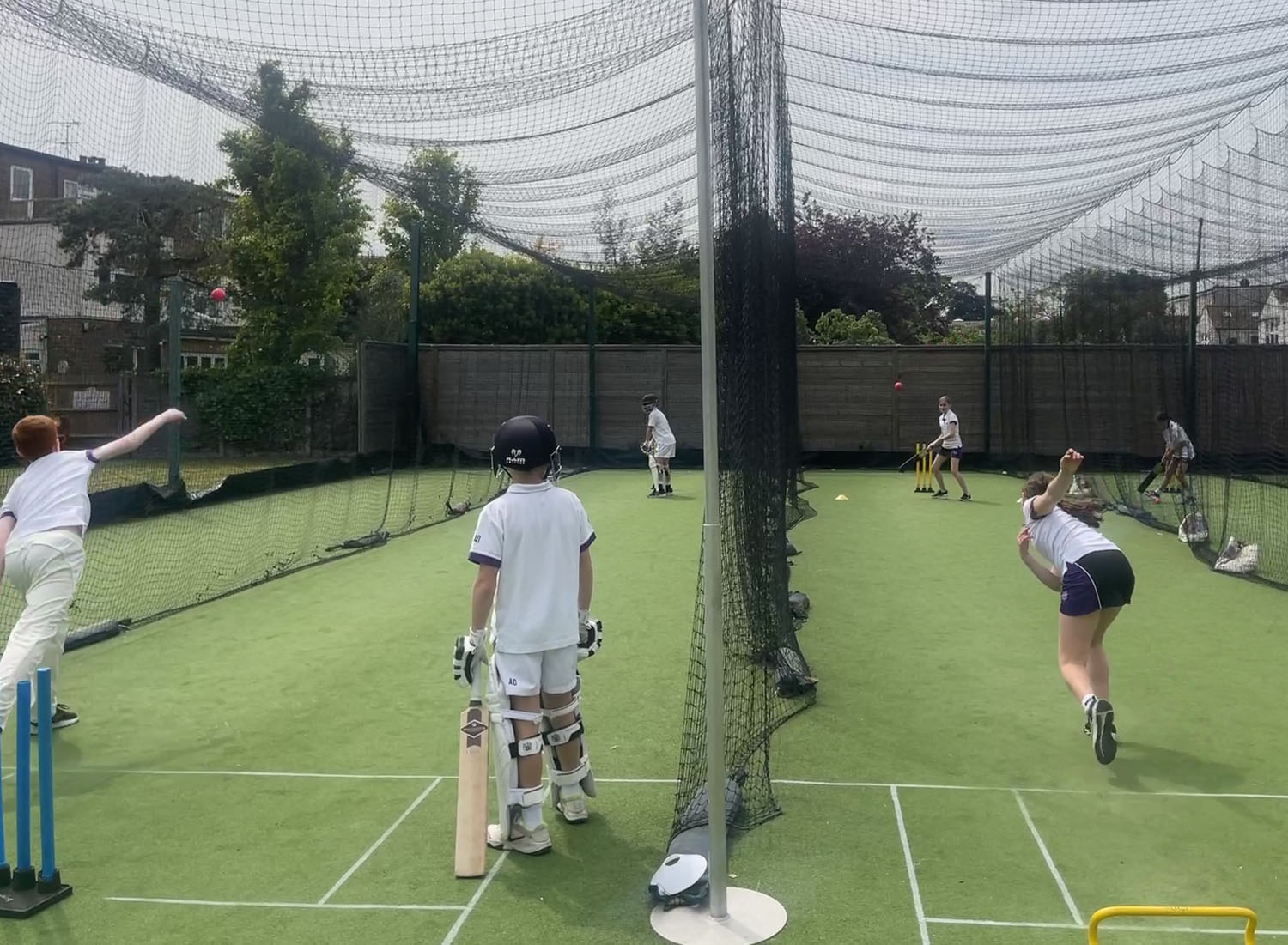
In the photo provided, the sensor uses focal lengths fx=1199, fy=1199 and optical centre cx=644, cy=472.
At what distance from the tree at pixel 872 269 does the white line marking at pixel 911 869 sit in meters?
9.84

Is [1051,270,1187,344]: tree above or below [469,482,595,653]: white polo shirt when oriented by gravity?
above

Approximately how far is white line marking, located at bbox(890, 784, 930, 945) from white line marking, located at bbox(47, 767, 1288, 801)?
20 centimetres

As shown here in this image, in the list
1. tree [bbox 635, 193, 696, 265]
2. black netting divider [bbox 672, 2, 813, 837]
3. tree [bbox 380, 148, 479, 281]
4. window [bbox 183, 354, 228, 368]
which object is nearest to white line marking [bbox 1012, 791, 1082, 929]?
black netting divider [bbox 672, 2, 813, 837]

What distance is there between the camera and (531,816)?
182 inches

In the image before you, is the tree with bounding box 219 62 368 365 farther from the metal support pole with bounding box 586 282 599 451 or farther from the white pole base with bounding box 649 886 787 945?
the white pole base with bounding box 649 886 787 945

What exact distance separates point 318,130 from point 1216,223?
38.7ft

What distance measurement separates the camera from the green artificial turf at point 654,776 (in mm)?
4191

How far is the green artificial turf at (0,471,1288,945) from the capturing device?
13.8 feet

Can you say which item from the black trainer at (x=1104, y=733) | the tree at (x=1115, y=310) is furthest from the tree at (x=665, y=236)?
the tree at (x=1115, y=310)

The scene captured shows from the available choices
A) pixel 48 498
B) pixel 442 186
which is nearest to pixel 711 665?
pixel 48 498

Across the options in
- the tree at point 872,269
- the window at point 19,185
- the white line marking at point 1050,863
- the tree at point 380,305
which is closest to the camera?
the white line marking at point 1050,863

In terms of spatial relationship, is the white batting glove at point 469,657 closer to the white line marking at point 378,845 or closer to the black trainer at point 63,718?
the white line marking at point 378,845

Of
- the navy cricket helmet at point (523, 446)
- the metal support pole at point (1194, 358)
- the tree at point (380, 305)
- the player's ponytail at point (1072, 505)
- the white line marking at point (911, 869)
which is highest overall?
the tree at point (380, 305)

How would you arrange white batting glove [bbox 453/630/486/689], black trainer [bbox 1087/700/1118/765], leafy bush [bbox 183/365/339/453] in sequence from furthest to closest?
leafy bush [bbox 183/365/339/453] < black trainer [bbox 1087/700/1118/765] < white batting glove [bbox 453/630/486/689]
